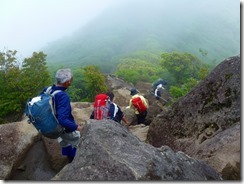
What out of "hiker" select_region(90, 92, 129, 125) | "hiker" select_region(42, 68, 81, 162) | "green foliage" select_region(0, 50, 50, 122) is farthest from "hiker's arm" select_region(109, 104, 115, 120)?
"green foliage" select_region(0, 50, 50, 122)

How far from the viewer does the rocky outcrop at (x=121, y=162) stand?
15.0 feet

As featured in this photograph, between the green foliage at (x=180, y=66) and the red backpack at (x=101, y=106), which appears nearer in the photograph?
the red backpack at (x=101, y=106)

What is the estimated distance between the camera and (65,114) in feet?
19.9

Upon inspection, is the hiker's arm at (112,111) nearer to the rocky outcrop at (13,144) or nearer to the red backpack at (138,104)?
the rocky outcrop at (13,144)

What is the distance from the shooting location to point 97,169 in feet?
15.1

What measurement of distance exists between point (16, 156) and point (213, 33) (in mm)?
189181

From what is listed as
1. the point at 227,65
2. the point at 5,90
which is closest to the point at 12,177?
the point at 227,65

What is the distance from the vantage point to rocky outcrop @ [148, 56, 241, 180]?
7413 millimetres

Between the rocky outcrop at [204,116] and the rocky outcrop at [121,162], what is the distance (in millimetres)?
1155

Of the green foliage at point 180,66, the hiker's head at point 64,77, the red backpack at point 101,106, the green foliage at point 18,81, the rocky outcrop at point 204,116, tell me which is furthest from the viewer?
the green foliage at point 180,66

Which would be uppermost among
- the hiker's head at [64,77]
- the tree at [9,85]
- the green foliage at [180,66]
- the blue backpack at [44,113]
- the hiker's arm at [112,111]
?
the hiker's head at [64,77]

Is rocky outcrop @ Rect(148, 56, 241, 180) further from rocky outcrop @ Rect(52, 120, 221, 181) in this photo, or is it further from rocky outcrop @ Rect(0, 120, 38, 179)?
rocky outcrop @ Rect(0, 120, 38, 179)

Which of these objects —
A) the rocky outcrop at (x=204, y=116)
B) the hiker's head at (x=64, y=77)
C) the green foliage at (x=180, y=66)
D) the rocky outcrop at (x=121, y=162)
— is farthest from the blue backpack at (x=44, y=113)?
the green foliage at (x=180, y=66)

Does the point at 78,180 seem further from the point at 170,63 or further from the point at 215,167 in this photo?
the point at 170,63
